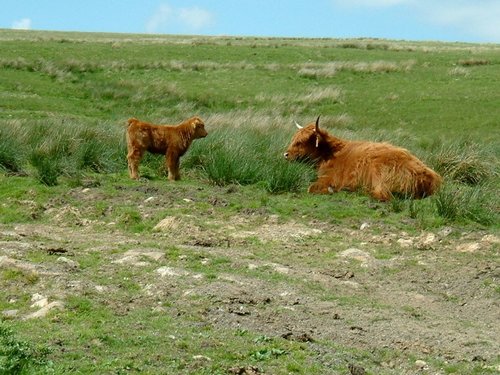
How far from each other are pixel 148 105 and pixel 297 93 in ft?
23.0

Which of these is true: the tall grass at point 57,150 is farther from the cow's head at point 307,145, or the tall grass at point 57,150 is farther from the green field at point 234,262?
the cow's head at point 307,145

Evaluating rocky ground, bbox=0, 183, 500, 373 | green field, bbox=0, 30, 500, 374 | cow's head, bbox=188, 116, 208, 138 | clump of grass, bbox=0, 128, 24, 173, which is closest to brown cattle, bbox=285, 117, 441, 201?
green field, bbox=0, 30, 500, 374

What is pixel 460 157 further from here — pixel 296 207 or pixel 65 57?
pixel 65 57

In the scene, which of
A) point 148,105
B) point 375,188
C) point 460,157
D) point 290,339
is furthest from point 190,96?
point 290,339

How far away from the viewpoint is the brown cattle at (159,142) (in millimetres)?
13391

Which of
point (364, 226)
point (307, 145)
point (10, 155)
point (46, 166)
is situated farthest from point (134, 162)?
point (364, 226)

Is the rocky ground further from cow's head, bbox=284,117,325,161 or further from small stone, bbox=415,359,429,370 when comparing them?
cow's head, bbox=284,117,325,161

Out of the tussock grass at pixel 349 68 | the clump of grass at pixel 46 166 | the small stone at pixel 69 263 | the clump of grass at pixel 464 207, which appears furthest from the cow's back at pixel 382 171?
the tussock grass at pixel 349 68

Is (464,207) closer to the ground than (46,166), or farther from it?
closer to the ground

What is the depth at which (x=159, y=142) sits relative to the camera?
536 inches

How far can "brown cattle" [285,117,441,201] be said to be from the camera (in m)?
11.9

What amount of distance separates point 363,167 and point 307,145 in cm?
130

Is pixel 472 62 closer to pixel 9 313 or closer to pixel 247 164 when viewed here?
pixel 247 164

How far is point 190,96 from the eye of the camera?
110 ft
